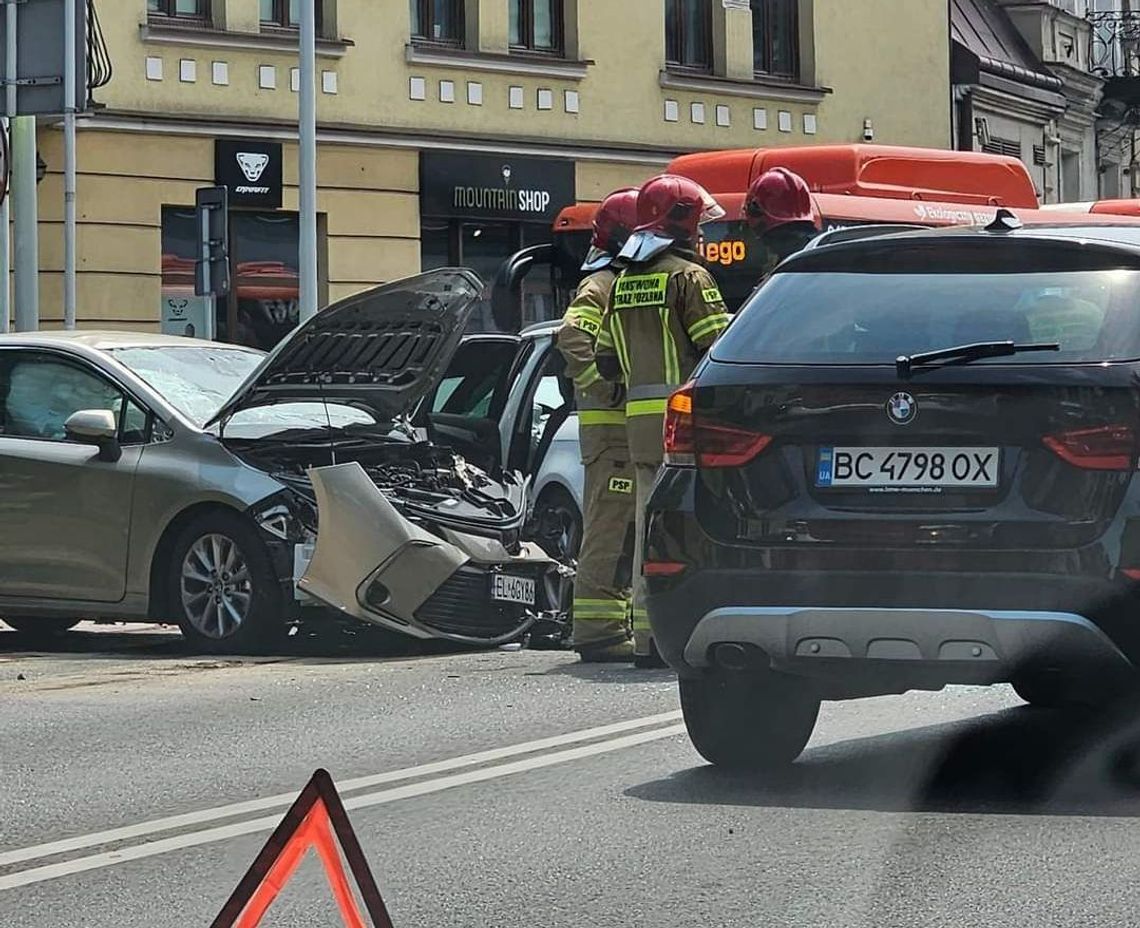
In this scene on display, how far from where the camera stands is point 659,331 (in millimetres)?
10914

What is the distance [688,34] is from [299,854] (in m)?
27.7

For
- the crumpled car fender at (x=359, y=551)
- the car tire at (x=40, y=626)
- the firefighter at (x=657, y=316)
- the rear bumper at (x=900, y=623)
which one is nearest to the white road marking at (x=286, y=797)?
the rear bumper at (x=900, y=623)

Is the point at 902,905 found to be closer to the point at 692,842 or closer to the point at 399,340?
the point at 692,842

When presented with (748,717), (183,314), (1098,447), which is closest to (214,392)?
(748,717)

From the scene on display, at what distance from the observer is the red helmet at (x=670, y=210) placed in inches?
431

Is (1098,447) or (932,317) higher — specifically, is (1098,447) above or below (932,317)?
below

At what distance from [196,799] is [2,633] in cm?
667

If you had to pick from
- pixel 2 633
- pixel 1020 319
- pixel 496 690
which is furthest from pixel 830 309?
pixel 2 633

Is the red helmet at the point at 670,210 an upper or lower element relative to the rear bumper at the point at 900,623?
upper

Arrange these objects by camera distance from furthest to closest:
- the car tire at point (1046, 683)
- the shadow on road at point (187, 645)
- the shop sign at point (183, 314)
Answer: the shop sign at point (183, 314)
the shadow on road at point (187, 645)
the car tire at point (1046, 683)

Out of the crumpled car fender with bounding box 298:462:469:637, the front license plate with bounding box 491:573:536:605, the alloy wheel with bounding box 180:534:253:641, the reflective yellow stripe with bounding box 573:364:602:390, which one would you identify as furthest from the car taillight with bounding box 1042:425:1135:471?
the alloy wheel with bounding box 180:534:253:641

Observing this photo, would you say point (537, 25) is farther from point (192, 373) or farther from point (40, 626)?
point (192, 373)

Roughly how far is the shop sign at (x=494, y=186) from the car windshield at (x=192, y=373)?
575 inches

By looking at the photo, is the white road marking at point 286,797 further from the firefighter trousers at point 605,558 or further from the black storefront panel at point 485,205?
the black storefront panel at point 485,205
